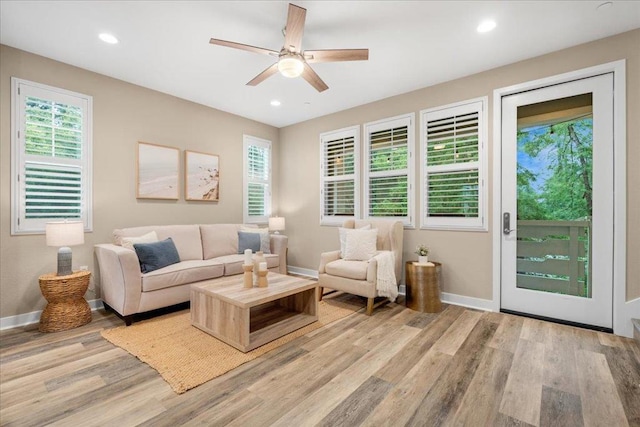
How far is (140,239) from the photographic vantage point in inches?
129

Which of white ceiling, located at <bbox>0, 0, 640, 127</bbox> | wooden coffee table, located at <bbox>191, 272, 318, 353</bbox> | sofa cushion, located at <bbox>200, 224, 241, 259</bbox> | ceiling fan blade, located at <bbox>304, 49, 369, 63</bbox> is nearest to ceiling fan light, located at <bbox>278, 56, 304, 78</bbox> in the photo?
ceiling fan blade, located at <bbox>304, 49, 369, 63</bbox>

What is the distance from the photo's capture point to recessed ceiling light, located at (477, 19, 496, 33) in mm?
2451

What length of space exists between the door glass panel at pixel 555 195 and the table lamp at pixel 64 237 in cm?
462

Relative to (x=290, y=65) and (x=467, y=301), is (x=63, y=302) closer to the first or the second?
(x=290, y=65)

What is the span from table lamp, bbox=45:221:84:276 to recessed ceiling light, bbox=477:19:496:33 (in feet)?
13.9

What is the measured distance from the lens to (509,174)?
10.4ft

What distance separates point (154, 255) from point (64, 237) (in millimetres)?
783

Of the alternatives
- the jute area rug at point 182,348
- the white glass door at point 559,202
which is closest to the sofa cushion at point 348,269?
the jute area rug at point 182,348

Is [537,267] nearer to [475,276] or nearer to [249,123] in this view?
[475,276]

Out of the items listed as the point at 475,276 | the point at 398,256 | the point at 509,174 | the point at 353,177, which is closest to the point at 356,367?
the point at 398,256

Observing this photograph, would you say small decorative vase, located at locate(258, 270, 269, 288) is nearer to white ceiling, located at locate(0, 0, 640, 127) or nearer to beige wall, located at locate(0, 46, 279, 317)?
beige wall, located at locate(0, 46, 279, 317)

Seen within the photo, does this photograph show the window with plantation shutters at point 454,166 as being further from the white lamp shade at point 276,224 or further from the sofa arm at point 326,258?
the white lamp shade at point 276,224

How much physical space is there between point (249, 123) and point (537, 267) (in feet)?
15.4

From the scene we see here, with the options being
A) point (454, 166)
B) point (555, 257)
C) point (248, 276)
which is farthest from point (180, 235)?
point (555, 257)
